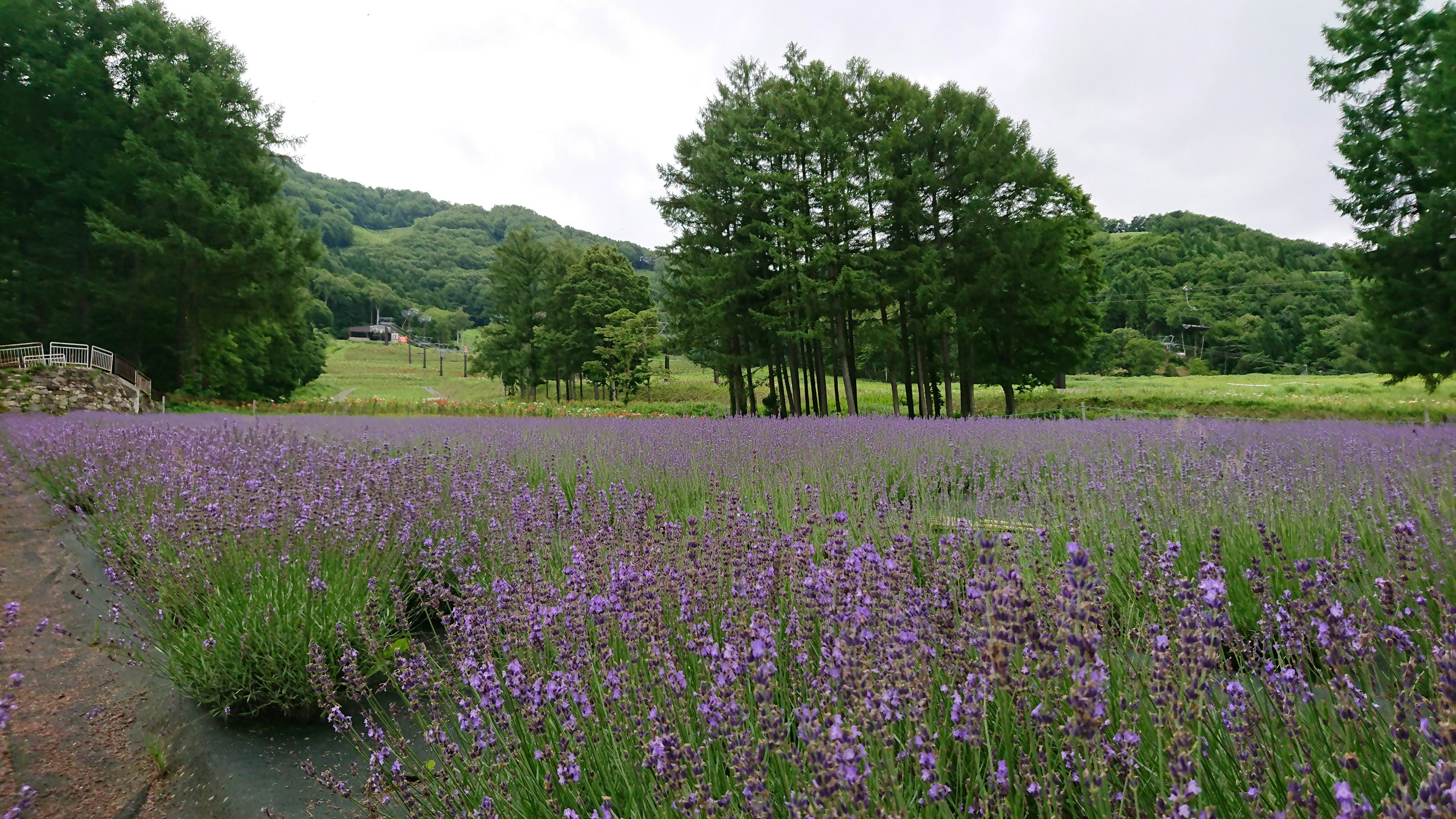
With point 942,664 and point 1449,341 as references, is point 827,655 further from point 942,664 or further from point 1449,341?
point 1449,341

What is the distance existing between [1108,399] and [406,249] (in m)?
156

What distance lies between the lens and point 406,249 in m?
149

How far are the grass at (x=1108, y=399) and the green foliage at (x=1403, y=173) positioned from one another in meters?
2.28

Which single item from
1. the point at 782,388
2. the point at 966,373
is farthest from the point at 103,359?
the point at 966,373

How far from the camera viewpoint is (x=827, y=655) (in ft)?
5.22

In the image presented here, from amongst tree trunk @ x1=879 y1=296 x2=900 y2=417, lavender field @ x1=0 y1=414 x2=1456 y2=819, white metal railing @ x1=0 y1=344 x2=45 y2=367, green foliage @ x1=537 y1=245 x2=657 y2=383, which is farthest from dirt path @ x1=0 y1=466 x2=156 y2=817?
green foliage @ x1=537 y1=245 x2=657 y2=383

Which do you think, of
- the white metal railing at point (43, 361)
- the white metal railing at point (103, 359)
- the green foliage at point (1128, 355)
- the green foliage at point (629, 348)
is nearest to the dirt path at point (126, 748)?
the white metal railing at point (43, 361)

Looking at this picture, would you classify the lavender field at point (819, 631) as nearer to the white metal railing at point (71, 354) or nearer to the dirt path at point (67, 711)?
the dirt path at point (67, 711)

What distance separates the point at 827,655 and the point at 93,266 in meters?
34.3

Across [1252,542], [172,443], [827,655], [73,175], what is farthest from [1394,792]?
[73,175]

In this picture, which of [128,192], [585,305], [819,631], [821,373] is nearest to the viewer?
[819,631]

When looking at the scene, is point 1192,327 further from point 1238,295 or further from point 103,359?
point 103,359

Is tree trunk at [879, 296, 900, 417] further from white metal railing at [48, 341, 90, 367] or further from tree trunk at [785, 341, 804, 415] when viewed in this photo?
white metal railing at [48, 341, 90, 367]

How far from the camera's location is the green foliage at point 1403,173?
49.2 ft
